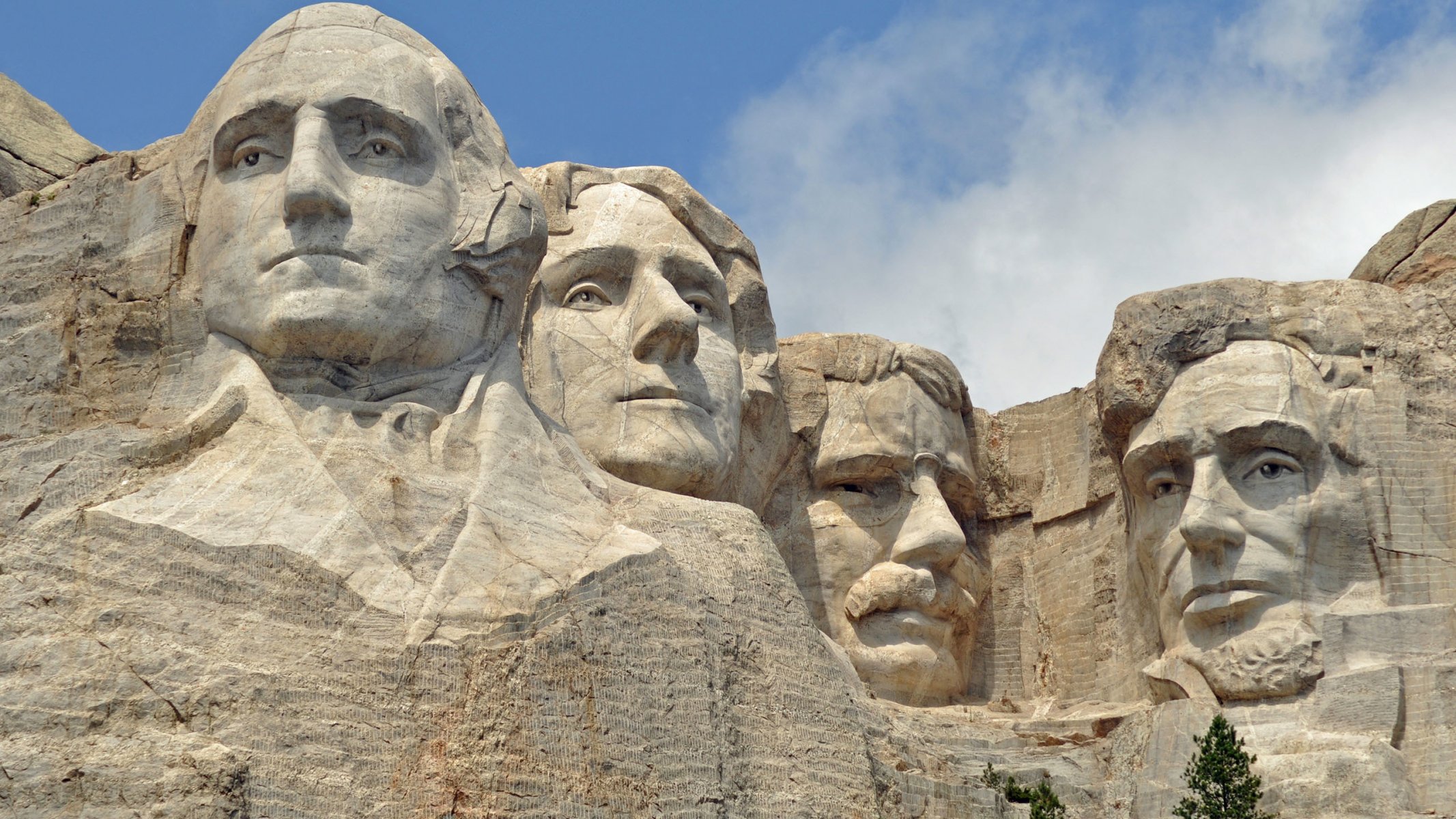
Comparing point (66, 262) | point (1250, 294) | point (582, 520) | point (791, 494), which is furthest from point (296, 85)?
point (1250, 294)

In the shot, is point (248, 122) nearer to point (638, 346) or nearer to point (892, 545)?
point (638, 346)

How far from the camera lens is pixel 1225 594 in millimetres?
15242

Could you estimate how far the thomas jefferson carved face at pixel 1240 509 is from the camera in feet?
49.5

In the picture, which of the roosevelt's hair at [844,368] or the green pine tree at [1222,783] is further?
the roosevelt's hair at [844,368]

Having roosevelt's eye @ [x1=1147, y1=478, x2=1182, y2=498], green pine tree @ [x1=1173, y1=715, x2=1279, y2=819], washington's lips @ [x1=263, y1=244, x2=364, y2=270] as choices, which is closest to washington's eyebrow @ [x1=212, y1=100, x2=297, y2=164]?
washington's lips @ [x1=263, y1=244, x2=364, y2=270]

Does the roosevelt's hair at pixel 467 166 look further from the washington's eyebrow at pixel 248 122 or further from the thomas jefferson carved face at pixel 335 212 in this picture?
the washington's eyebrow at pixel 248 122

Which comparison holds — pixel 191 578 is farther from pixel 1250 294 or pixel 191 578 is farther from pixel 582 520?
pixel 1250 294

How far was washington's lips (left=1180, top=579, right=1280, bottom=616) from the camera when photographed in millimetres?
15164

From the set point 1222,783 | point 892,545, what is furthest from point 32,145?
point 1222,783

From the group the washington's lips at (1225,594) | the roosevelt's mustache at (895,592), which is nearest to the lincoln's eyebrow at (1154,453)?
the washington's lips at (1225,594)

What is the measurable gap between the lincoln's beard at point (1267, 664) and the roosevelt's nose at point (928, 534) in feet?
5.52

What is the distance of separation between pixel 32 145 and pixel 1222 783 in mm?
7266

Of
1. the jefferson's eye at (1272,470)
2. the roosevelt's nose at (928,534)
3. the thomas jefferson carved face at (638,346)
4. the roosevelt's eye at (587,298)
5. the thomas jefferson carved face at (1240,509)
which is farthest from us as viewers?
the roosevelt's nose at (928,534)

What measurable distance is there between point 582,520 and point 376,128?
2.00 metres
